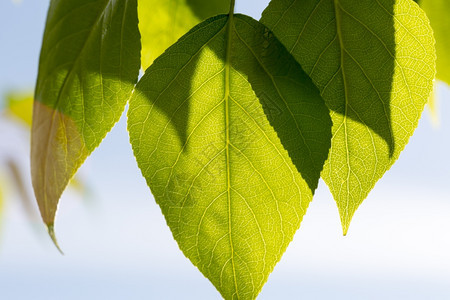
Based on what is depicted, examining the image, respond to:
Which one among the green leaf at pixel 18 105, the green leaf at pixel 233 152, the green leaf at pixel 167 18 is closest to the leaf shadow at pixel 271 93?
the green leaf at pixel 233 152

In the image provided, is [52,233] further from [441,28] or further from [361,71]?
[441,28]

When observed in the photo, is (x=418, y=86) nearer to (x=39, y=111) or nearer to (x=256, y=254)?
(x=256, y=254)

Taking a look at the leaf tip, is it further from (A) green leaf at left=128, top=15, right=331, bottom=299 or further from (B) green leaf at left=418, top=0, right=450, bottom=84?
(B) green leaf at left=418, top=0, right=450, bottom=84

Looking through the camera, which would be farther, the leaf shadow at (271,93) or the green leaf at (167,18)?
the green leaf at (167,18)

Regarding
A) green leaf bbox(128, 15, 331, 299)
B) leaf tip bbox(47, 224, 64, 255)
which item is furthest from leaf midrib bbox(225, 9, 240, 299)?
leaf tip bbox(47, 224, 64, 255)

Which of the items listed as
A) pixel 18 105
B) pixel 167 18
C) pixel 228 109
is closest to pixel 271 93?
pixel 228 109

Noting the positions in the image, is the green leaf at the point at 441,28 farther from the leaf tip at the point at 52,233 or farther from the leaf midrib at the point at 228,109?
the leaf tip at the point at 52,233
